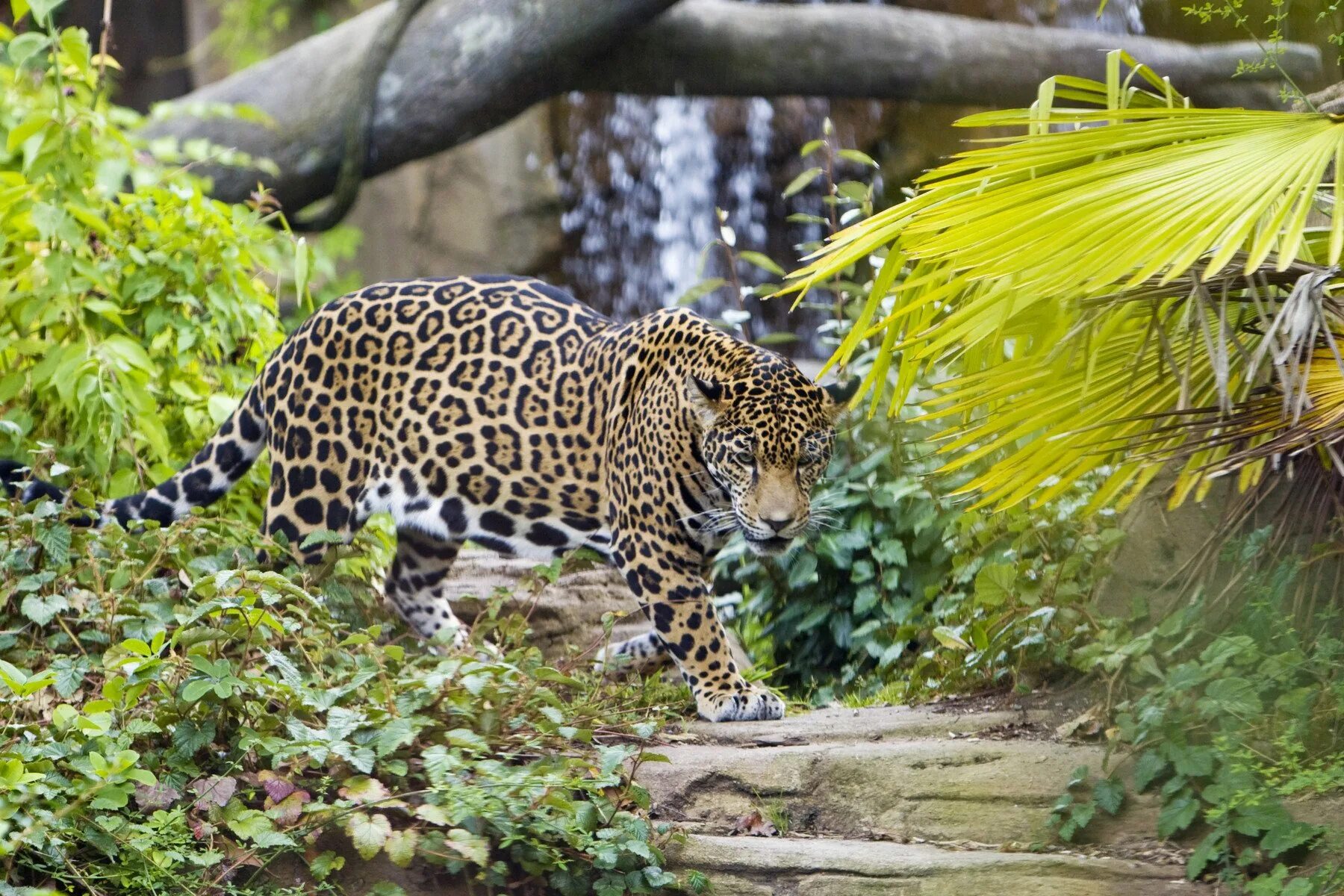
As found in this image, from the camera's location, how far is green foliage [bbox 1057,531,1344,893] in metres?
3.38

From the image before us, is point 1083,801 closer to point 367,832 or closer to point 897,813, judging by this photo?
point 897,813

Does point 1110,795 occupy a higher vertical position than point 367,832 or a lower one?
lower

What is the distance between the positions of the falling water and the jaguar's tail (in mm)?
5940

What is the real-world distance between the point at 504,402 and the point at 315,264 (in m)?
1.78

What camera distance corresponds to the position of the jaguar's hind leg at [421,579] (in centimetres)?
565

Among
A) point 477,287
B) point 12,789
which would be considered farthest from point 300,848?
point 477,287

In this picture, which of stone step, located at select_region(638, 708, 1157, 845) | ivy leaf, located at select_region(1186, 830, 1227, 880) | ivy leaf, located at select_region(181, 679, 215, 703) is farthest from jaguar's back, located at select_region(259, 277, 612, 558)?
ivy leaf, located at select_region(1186, 830, 1227, 880)

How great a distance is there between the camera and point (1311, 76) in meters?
8.09

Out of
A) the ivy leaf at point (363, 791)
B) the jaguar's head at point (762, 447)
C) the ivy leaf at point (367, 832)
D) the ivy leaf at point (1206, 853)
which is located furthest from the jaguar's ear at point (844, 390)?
the ivy leaf at point (367, 832)

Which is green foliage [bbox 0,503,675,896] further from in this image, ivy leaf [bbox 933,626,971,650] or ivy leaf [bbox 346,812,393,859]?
ivy leaf [bbox 933,626,971,650]

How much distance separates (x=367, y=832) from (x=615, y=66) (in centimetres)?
617

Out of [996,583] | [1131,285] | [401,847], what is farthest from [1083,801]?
[401,847]

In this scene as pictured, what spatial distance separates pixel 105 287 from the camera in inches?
215

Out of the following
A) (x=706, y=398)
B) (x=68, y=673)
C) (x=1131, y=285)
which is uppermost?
(x=1131, y=285)
